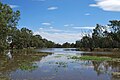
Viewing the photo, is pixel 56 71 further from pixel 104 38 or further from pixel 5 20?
pixel 104 38

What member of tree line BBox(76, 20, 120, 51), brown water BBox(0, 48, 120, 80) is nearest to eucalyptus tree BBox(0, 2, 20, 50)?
brown water BBox(0, 48, 120, 80)

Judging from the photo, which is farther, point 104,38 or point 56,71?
point 104,38

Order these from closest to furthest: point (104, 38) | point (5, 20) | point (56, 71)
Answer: point (56, 71) → point (5, 20) → point (104, 38)

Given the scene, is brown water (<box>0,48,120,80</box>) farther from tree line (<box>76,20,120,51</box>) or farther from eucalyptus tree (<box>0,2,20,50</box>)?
tree line (<box>76,20,120,51</box>)

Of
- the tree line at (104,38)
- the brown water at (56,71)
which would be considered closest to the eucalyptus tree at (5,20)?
the brown water at (56,71)

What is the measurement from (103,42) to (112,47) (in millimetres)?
5810

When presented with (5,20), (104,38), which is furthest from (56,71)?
(104,38)

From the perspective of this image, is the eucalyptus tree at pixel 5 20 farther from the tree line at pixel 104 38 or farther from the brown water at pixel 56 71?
the tree line at pixel 104 38

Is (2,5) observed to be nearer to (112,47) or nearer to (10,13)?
(10,13)

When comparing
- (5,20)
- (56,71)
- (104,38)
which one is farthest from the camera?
(104,38)

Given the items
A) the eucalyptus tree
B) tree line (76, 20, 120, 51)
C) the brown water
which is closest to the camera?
the brown water

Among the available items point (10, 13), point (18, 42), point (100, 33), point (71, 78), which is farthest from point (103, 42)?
point (71, 78)

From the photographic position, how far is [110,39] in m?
119

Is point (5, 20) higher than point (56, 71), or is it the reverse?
point (5, 20)
